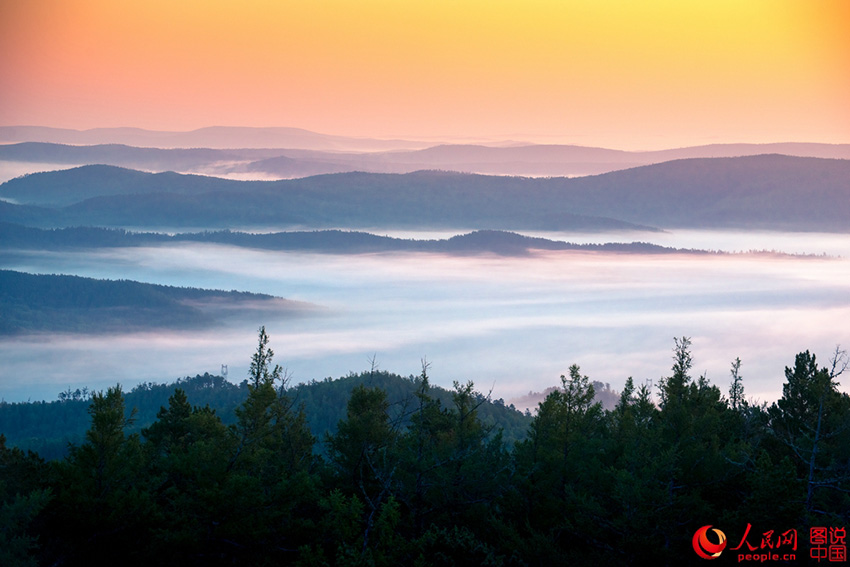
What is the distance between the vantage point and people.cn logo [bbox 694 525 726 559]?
20984 millimetres

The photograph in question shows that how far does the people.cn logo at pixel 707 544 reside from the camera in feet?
68.8

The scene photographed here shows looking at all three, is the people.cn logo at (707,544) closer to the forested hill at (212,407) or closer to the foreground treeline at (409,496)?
the foreground treeline at (409,496)

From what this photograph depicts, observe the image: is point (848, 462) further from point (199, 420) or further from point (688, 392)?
point (199, 420)

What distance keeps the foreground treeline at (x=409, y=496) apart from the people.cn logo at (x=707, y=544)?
0.31 metres

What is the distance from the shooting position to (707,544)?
2128cm

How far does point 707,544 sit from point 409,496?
7.73m

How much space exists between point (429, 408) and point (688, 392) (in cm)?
934

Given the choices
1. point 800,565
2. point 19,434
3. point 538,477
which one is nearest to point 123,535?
point 538,477

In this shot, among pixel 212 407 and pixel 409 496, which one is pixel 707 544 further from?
pixel 212 407

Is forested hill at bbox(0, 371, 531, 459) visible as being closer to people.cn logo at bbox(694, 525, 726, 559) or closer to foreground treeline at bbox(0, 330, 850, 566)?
foreground treeline at bbox(0, 330, 850, 566)

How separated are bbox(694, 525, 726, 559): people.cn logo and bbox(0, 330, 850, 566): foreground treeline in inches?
12.3

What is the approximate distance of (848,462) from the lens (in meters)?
25.9

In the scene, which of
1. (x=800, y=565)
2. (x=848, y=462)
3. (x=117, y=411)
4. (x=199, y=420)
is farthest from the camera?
(x=199, y=420)

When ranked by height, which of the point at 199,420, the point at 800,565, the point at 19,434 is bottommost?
the point at 19,434
